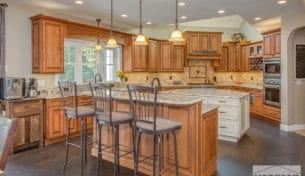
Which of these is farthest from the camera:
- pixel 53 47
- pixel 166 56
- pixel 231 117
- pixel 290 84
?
pixel 166 56

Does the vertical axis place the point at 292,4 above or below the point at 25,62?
above

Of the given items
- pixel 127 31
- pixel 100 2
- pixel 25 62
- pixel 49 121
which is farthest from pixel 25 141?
pixel 127 31

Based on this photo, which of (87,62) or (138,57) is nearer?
(87,62)

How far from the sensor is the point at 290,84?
592 centimetres

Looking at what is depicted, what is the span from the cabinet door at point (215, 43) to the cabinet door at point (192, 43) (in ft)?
1.59

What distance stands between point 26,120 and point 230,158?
354 centimetres

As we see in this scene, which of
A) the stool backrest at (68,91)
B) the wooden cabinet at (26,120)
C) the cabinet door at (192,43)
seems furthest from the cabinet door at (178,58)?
the wooden cabinet at (26,120)

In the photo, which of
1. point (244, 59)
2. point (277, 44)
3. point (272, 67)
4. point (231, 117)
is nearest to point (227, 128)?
point (231, 117)

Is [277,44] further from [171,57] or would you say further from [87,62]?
[87,62]

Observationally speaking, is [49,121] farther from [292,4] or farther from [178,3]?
[292,4]

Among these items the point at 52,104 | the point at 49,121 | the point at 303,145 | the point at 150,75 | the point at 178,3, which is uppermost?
the point at 178,3

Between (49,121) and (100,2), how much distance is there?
249 centimetres

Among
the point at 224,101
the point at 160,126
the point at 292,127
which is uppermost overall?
the point at 224,101

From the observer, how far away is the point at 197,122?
9.95ft
